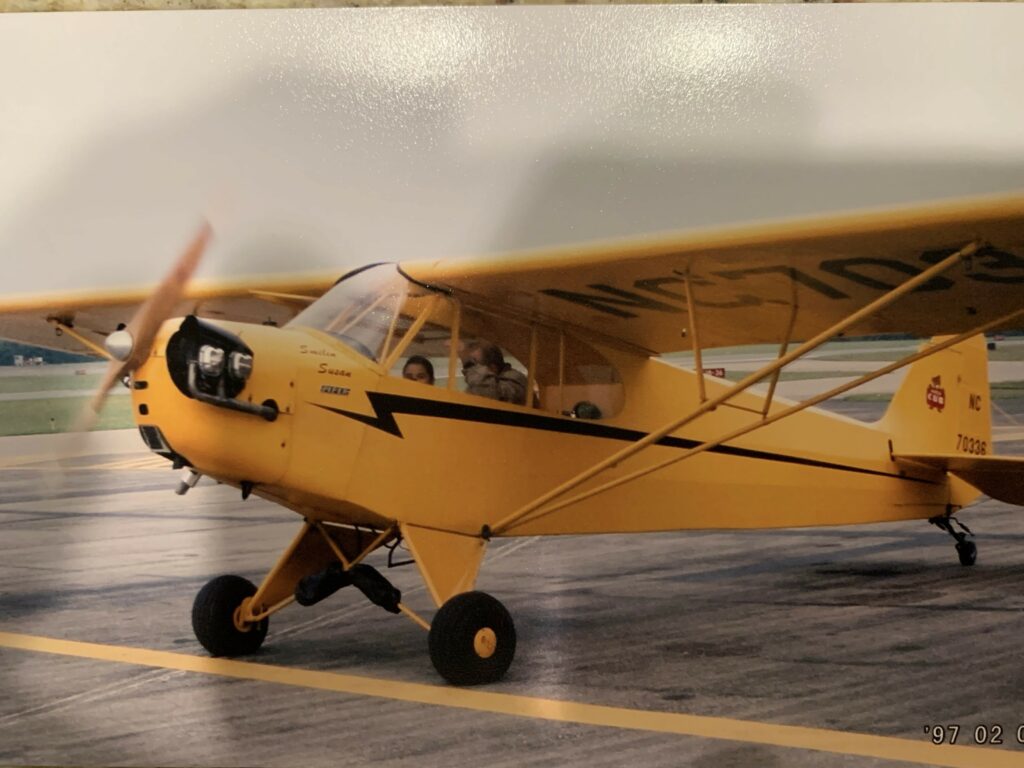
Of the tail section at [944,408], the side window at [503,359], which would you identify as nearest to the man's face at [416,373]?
the side window at [503,359]

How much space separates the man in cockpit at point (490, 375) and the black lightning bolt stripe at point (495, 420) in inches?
2.4

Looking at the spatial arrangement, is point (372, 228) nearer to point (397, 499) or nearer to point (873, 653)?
point (397, 499)

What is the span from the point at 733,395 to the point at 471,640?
117 cm

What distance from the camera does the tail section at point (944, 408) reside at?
5.48 meters

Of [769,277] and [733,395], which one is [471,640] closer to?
[733,395]

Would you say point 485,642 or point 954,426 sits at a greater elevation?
point 954,426

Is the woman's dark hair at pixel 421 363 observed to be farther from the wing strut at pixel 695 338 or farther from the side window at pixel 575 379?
the wing strut at pixel 695 338

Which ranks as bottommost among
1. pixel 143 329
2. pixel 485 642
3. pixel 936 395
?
pixel 485 642

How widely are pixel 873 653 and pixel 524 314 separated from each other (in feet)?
5.50

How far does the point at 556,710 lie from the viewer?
3.88m

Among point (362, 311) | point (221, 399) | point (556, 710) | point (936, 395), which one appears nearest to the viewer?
point (221, 399)

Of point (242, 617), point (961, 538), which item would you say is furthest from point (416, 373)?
point (961, 538)

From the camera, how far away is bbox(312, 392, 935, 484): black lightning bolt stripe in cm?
405

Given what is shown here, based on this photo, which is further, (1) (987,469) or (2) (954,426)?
(2) (954,426)
